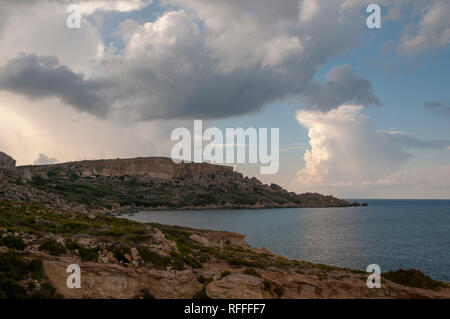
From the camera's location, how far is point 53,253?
17141 millimetres

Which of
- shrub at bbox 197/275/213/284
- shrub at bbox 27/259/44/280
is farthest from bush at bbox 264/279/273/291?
shrub at bbox 27/259/44/280

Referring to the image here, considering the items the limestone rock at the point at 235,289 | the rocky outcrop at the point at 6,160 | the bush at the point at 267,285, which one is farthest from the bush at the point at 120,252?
the rocky outcrop at the point at 6,160

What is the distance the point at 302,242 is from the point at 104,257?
68946mm

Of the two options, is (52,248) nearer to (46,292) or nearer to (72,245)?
(72,245)

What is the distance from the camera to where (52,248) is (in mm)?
17484

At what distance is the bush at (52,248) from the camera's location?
17234 millimetres

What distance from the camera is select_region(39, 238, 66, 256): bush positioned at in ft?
56.5

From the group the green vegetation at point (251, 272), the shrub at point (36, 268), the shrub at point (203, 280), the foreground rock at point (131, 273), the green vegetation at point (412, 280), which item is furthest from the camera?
the green vegetation at point (412, 280)

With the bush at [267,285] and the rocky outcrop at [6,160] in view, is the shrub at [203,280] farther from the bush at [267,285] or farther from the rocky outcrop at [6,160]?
the rocky outcrop at [6,160]

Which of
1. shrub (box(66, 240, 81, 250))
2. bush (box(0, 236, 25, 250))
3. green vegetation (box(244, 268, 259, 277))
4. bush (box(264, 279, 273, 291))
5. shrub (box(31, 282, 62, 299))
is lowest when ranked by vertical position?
bush (box(264, 279, 273, 291))

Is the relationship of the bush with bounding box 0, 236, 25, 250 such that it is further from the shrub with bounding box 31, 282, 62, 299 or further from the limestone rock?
the limestone rock
